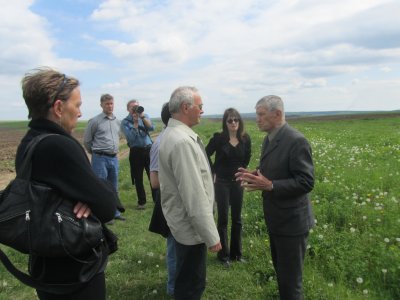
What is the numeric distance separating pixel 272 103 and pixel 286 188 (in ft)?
2.98

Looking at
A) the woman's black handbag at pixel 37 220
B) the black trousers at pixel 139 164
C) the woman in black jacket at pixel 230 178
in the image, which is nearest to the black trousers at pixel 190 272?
the woman's black handbag at pixel 37 220

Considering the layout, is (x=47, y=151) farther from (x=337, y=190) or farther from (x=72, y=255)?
(x=337, y=190)

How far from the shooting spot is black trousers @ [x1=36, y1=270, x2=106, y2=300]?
7.75 ft

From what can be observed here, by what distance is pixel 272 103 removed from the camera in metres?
3.83

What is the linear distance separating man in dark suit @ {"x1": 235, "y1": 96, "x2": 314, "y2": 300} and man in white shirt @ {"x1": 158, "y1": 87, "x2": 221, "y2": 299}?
2.49ft

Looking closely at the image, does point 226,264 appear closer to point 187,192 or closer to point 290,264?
point 290,264

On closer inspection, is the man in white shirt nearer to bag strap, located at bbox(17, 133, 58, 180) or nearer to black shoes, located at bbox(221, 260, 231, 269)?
bag strap, located at bbox(17, 133, 58, 180)

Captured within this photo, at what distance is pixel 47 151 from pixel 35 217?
15.3 inches

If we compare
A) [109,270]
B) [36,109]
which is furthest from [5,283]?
[36,109]

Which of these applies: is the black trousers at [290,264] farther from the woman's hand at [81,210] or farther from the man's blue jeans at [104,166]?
the man's blue jeans at [104,166]

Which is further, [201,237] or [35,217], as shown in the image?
[201,237]

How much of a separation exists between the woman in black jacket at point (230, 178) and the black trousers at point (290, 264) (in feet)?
6.25

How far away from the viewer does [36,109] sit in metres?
2.35

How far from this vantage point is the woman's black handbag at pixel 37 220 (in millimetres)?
2117
